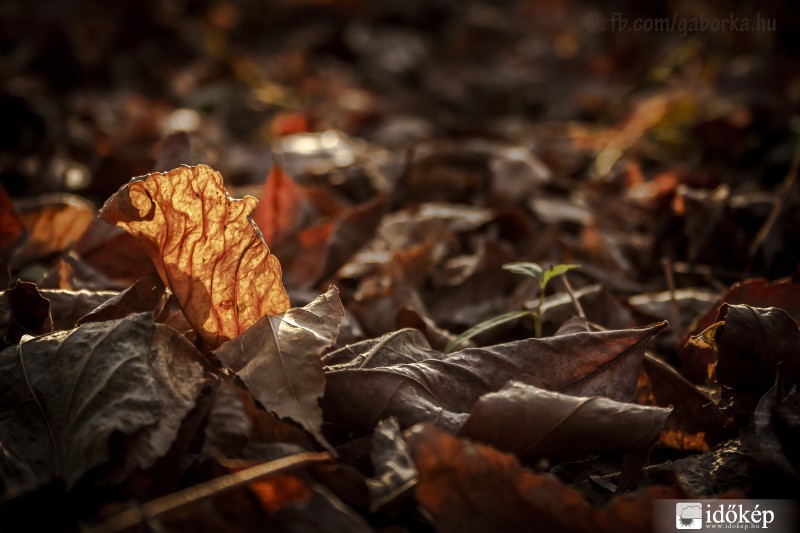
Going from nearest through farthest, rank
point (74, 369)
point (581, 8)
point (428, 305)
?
point (74, 369) → point (428, 305) → point (581, 8)

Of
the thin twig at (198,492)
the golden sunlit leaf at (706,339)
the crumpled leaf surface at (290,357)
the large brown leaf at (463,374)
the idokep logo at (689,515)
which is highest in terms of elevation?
the crumpled leaf surface at (290,357)

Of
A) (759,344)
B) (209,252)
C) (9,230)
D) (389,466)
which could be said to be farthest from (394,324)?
(9,230)

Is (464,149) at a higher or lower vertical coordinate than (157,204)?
lower

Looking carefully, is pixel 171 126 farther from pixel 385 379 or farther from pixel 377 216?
pixel 385 379

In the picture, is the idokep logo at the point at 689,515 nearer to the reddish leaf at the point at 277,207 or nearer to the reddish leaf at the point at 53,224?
the reddish leaf at the point at 277,207

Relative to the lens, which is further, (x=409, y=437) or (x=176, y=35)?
(x=176, y=35)

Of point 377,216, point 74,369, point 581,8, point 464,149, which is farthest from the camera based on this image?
point 581,8

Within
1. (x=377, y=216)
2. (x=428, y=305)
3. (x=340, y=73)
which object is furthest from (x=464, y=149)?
(x=340, y=73)

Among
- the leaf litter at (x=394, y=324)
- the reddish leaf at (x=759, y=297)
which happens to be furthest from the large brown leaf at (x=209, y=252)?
the reddish leaf at (x=759, y=297)
